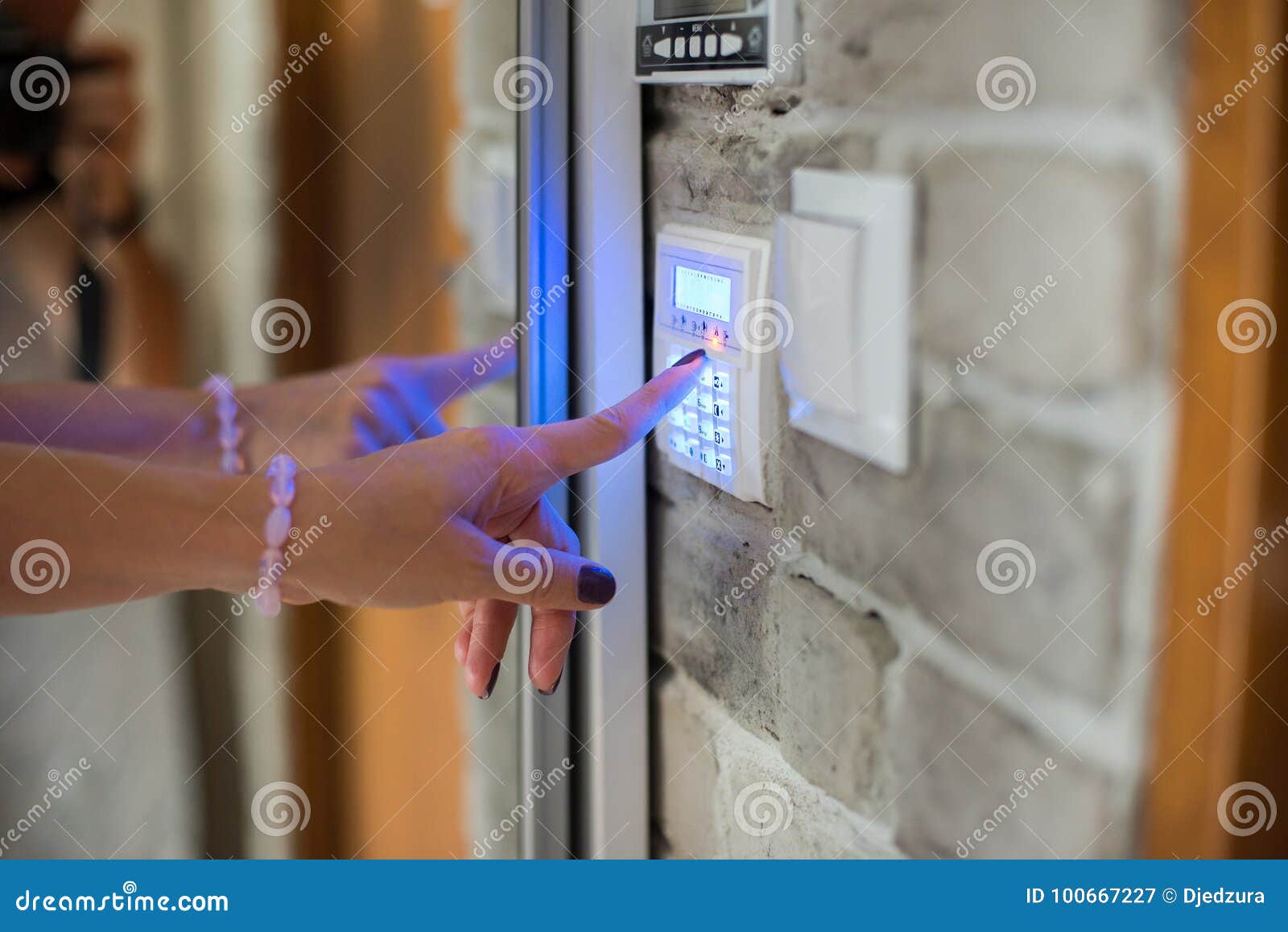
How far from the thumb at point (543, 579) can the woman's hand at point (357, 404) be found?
19cm

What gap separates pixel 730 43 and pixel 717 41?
0.04 feet

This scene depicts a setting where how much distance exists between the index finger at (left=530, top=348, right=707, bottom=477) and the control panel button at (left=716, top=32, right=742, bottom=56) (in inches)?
8.2

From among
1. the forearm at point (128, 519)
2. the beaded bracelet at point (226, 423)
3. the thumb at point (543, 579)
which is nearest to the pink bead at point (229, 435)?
the beaded bracelet at point (226, 423)

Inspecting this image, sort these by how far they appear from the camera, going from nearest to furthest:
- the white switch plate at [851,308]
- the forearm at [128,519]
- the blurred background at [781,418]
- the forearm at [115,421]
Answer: the blurred background at [781,418]
the white switch plate at [851,308]
the forearm at [128,519]
the forearm at [115,421]

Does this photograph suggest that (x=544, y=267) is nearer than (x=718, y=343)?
No

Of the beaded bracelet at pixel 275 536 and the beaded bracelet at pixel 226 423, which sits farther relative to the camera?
the beaded bracelet at pixel 226 423

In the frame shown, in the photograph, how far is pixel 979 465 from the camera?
1.94 feet

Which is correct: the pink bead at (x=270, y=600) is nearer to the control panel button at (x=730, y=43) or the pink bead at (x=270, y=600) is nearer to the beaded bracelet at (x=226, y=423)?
the beaded bracelet at (x=226, y=423)

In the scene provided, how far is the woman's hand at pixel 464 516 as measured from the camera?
73 cm

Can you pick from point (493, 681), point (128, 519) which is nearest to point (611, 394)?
point (493, 681)

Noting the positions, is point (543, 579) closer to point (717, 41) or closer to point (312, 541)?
point (312, 541)

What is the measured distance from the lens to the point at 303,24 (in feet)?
2.82

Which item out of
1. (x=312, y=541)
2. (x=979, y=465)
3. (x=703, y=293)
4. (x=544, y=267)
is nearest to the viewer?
(x=979, y=465)

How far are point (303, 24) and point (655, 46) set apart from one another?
0.89ft
